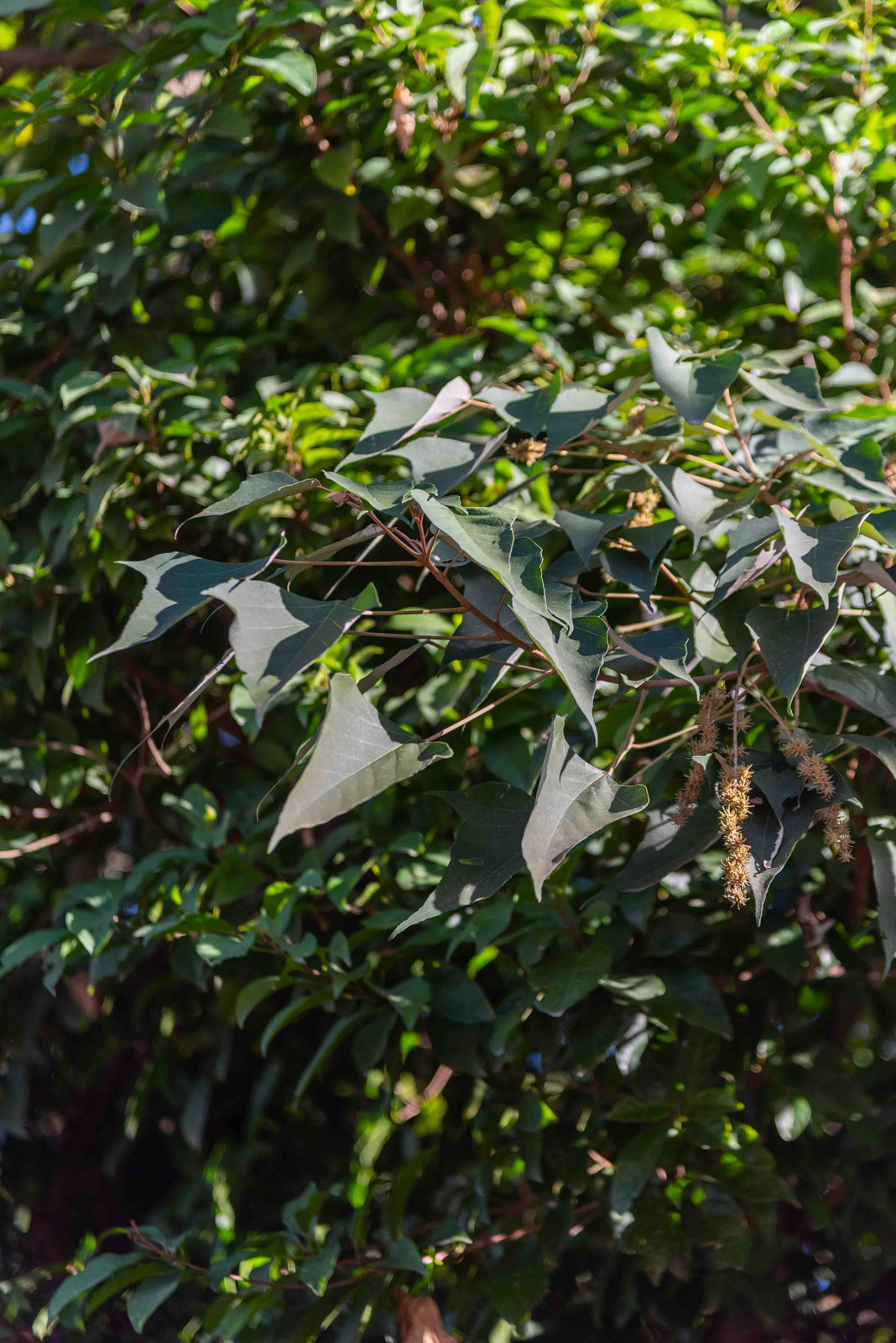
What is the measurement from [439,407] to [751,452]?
33 centimetres

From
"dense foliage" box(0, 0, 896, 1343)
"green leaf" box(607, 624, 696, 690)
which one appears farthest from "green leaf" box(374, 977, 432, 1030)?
"green leaf" box(607, 624, 696, 690)

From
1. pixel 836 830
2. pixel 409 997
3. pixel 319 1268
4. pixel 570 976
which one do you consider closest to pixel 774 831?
pixel 836 830

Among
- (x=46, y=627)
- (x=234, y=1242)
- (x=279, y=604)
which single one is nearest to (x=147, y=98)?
(x=46, y=627)

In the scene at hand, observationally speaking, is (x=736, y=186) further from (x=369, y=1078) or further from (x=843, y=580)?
(x=369, y=1078)

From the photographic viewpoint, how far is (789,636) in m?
0.69

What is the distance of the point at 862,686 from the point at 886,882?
135mm

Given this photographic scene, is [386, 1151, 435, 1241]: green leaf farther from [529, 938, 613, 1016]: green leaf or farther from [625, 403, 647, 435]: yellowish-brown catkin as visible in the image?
[625, 403, 647, 435]: yellowish-brown catkin

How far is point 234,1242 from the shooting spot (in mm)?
1122

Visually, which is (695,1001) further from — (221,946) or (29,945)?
(29,945)

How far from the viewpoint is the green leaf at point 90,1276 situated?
0.94 m

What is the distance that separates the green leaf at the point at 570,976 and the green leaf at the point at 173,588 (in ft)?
1.64

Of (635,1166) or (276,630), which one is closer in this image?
(276,630)

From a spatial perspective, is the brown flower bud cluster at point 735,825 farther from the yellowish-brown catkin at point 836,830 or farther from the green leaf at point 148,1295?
the green leaf at point 148,1295

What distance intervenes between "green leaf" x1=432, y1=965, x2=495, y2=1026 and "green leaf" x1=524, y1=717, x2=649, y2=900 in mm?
448
